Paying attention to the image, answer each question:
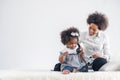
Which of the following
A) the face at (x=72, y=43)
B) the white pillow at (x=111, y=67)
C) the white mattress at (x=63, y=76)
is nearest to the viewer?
the white mattress at (x=63, y=76)

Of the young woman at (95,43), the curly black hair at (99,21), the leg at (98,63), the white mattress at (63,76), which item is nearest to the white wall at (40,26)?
the curly black hair at (99,21)

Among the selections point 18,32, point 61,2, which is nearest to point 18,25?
point 18,32

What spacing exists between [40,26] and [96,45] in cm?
60

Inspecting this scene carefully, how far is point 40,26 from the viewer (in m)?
2.28

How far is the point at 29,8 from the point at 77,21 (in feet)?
1.31

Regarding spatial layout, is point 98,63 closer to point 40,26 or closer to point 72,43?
point 72,43

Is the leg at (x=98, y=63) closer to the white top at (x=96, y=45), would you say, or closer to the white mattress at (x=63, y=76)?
the white top at (x=96, y=45)

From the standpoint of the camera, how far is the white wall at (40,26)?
2.27 m


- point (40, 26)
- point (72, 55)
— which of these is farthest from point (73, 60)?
point (40, 26)

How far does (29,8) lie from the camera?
229 cm

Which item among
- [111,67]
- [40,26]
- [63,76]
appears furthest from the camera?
[40,26]

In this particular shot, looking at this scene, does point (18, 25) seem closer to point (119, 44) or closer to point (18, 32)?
point (18, 32)

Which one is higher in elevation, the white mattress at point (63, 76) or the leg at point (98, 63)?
the leg at point (98, 63)

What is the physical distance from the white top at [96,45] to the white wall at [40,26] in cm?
39
